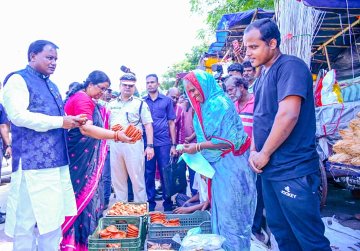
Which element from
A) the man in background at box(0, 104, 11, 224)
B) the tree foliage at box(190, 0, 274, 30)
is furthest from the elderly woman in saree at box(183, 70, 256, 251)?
the tree foliage at box(190, 0, 274, 30)

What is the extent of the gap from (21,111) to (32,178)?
1.84 ft

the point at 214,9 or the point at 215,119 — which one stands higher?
the point at 214,9

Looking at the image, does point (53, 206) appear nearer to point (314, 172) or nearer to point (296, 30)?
point (314, 172)

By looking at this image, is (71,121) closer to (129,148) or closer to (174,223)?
(174,223)

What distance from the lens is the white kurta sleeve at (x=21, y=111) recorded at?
95.0 inches

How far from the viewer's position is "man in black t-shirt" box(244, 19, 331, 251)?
187 centimetres

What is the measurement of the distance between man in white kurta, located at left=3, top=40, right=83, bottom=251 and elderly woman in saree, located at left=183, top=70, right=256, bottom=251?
1.07 m

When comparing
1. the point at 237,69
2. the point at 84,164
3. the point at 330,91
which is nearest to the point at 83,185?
the point at 84,164

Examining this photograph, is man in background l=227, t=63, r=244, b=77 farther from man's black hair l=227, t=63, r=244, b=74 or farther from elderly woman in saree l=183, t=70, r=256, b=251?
elderly woman in saree l=183, t=70, r=256, b=251

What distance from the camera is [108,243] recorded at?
267cm

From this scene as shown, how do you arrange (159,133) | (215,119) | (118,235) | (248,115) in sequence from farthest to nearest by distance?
(159,133) < (248,115) < (118,235) < (215,119)

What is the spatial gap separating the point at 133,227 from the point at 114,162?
1.80 metres

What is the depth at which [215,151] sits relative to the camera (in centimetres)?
243

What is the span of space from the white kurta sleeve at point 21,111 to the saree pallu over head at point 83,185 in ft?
2.29
